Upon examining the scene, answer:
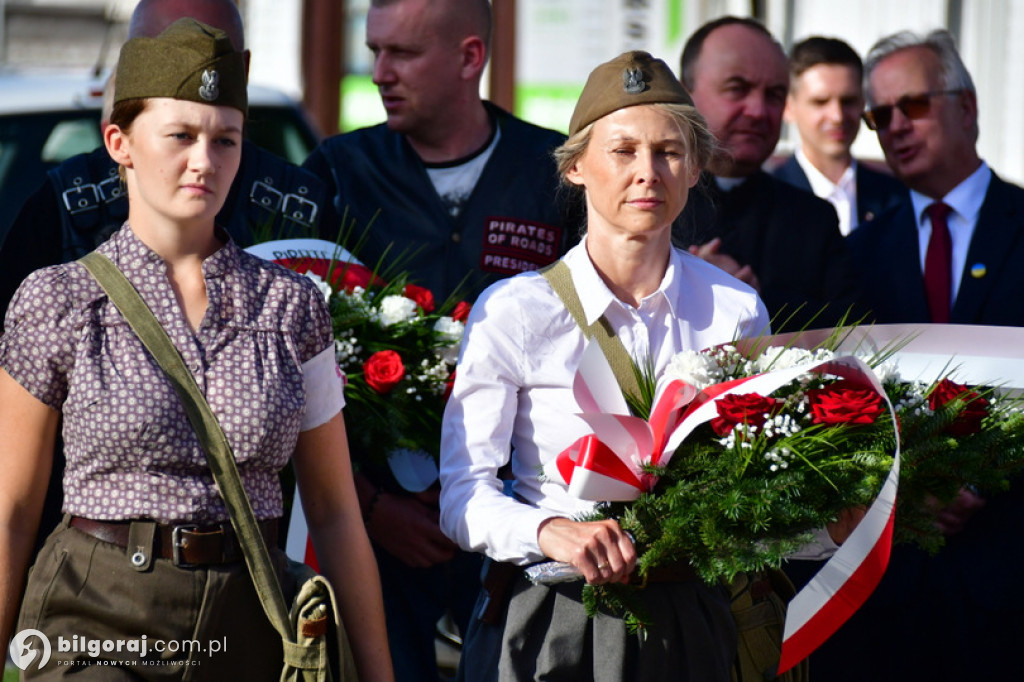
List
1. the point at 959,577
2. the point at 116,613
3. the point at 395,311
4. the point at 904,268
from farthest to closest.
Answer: the point at 904,268 < the point at 959,577 < the point at 395,311 < the point at 116,613

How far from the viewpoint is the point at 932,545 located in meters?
2.98

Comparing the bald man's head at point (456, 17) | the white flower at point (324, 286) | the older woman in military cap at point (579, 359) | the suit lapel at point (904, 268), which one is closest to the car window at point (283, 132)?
the bald man's head at point (456, 17)

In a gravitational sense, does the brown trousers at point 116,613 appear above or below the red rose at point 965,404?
below

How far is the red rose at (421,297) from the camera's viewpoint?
4.01 m

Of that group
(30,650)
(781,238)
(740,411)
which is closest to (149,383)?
(30,650)

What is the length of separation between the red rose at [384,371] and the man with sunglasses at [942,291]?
5.55 feet

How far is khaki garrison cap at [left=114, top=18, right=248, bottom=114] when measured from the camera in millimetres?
2844

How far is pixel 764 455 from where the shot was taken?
2.84m

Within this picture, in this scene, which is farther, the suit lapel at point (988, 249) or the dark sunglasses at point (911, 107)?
the dark sunglasses at point (911, 107)

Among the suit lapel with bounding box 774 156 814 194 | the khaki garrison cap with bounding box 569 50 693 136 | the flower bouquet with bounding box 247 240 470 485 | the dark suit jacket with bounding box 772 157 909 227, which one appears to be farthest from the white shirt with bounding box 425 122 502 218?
the dark suit jacket with bounding box 772 157 909 227

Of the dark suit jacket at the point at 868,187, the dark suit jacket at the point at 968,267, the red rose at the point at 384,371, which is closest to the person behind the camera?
the red rose at the point at 384,371

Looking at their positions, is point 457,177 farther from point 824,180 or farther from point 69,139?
point 69,139

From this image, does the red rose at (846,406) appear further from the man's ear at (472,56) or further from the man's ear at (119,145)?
the man's ear at (472,56)

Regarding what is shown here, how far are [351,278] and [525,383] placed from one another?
1.00 m
